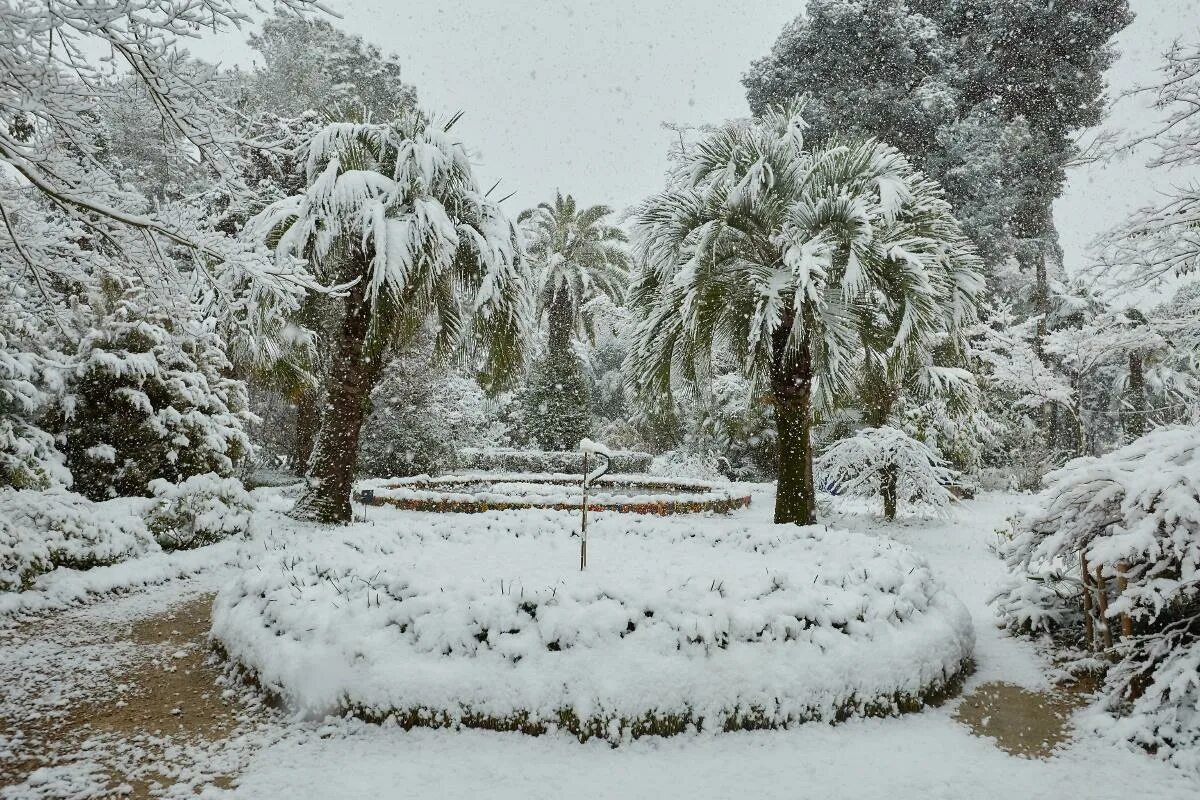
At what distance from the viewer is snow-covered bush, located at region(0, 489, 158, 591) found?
6133mm

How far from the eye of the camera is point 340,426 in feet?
29.9

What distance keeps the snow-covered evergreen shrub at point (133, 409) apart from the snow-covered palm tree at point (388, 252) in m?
2.10

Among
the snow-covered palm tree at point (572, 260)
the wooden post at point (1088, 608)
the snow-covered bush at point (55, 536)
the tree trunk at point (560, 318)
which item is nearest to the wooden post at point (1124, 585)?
the wooden post at point (1088, 608)

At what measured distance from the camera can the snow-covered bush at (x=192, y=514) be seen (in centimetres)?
823

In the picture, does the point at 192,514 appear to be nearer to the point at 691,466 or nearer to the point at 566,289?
the point at 691,466

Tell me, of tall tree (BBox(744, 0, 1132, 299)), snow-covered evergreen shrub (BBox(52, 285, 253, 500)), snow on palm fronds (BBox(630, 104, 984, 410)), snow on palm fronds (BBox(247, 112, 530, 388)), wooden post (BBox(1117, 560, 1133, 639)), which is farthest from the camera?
tall tree (BBox(744, 0, 1132, 299))

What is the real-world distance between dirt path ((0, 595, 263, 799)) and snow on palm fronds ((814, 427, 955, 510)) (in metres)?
9.45

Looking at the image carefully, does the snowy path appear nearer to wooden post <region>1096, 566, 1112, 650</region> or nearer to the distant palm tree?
wooden post <region>1096, 566, 1112, 650</region>

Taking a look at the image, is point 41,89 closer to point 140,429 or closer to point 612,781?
point 612,781

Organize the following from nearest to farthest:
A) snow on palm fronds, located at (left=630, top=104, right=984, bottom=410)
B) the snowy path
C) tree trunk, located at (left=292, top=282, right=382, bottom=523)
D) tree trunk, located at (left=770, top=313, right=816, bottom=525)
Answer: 1. the snowy path
2. snow on palm fronds, located at (left=630, top=104, right=984, bottom=410)
3. tree trunk, located at (left=770, top=313, right=816, bottom=525)
4. tree trunk, located at (left=292, top=282, right=382, bottom=523)

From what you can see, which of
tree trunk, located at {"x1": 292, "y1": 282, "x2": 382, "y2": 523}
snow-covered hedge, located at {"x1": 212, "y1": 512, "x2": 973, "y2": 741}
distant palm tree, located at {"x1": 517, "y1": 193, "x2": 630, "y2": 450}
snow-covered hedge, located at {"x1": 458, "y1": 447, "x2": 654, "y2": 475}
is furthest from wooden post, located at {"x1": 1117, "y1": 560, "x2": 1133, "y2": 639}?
distant palm tree, located at {"x1": 517, "y1": 193, "x2": 630, "y2": 450}

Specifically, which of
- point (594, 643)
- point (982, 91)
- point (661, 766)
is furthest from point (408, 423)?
point (982, 91)

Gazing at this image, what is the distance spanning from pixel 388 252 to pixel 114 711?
535 cm

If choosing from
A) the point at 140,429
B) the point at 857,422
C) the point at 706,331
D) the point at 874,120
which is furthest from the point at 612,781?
the point at 874,120
